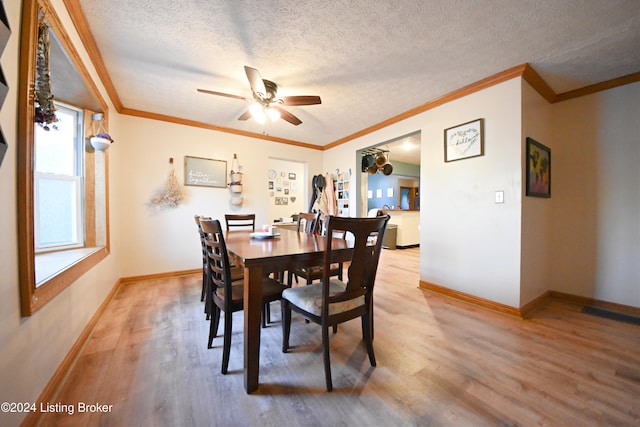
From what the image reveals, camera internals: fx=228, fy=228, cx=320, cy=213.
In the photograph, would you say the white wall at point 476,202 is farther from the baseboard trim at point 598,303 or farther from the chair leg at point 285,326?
the chair leg at point 285,326

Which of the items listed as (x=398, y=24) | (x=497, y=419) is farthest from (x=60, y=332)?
(x=398, y=24)

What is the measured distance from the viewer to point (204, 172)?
3.57 metres

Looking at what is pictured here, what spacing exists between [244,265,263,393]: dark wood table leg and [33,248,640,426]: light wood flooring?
0.10 m

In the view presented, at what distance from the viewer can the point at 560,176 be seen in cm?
266

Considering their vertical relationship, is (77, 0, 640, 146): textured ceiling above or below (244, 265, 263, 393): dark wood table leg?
above

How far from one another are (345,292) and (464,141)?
2.23 m

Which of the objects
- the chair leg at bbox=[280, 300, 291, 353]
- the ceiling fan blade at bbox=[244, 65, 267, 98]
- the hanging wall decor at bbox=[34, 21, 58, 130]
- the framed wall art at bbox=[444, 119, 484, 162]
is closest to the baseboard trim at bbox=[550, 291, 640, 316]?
the framed wall art at bbox=[444, 119, 484, 162]

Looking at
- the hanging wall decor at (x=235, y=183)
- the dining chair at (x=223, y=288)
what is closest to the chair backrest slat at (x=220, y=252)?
the dining chair at (x=223, y=288)

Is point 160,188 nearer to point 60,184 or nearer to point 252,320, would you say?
point 60,184

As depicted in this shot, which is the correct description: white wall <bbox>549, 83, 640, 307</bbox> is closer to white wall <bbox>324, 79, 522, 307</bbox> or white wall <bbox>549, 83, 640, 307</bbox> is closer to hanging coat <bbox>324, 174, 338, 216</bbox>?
white wall <bbox>324, 79, 522, 307</bbox>

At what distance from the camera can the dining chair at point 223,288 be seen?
1.37 metres

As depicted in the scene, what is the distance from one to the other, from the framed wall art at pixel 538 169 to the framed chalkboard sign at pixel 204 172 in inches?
153

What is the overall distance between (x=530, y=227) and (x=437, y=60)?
1.85 metres

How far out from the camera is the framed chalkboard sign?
3469 mm
